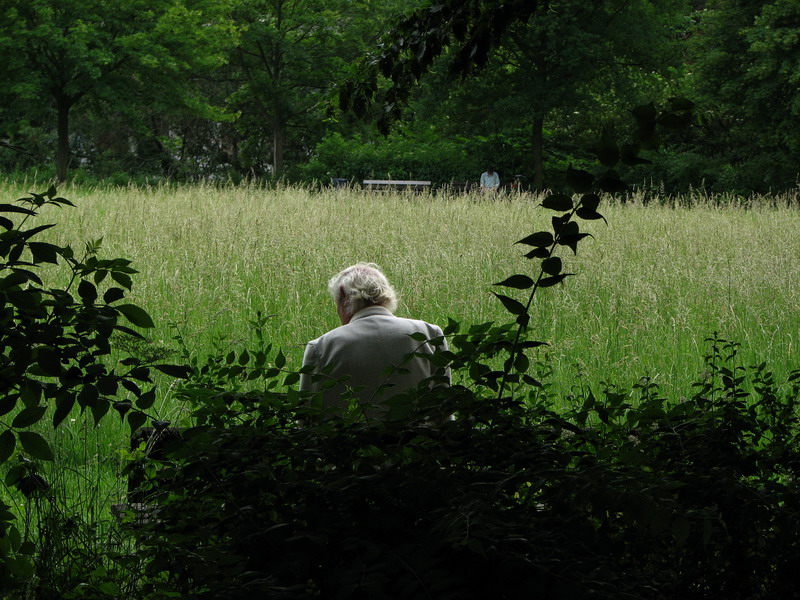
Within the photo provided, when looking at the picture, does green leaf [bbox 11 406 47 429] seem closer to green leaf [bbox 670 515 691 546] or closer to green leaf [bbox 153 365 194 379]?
green leaf [bbox 153 365 194 379]

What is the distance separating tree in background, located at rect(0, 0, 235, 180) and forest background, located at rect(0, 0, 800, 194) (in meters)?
0.05

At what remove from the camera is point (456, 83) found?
23578 mm

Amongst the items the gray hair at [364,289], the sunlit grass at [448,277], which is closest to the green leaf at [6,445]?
the sunlit grass at [448,277]

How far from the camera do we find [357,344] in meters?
4.38

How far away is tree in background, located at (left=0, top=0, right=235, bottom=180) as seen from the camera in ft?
87.1

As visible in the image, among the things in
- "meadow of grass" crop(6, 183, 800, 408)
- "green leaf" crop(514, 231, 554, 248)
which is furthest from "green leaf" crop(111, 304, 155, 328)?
"meadow of grass" crop(6, 183, 800, 408)

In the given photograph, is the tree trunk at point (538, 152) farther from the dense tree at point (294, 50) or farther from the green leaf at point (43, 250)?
the green leaf at point (43, 250)

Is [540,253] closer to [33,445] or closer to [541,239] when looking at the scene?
[541,239]

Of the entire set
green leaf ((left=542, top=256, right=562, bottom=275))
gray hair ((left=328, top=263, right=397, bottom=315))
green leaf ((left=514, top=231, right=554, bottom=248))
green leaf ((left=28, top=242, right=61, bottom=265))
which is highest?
green leaf ((left=514, top=231, right=554, bottom=248))

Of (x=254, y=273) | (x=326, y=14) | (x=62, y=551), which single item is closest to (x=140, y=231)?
(x=254, y=273)

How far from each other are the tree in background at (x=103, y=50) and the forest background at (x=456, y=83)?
0.17ft

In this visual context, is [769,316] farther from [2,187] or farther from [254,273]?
[2,187]

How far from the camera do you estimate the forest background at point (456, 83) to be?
27.3 metres

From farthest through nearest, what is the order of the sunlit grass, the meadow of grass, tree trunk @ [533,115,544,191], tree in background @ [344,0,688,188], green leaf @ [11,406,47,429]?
tree trunk @ [533,115,544,191] < tree in background @ [344,0,688,188] < the meadow of grass < the sunlit grass < green leaf @ [11,406,47,429]
